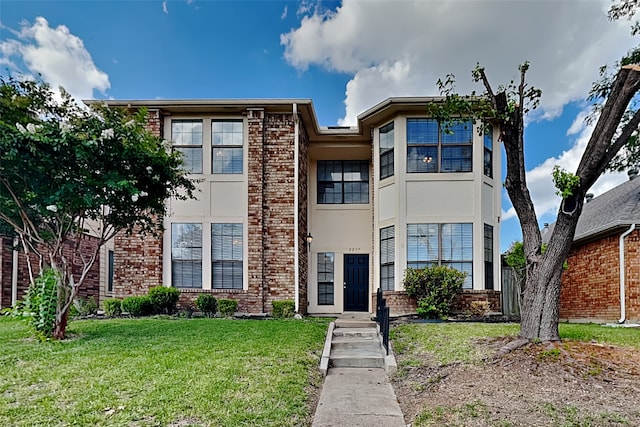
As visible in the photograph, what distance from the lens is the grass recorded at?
11.9 ft

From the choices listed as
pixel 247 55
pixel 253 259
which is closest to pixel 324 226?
pixel 253 259

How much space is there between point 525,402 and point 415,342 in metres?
3.11

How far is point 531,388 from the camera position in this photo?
14.0 ft

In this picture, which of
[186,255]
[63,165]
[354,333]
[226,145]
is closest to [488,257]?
[354,333]

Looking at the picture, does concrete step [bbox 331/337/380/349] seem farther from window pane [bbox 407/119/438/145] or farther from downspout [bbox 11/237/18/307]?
downspout [bbox 11/237/18/307]

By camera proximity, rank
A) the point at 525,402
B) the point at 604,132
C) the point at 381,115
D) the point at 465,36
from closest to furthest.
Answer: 1. the point at 525,402
2. the point at 604,132
3. the point at 465,36
4. the point at 381,115

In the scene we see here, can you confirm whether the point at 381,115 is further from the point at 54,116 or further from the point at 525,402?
the point at 525,402

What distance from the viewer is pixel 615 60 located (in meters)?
7.64

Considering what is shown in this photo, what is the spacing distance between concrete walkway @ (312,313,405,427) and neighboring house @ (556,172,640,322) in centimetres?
635

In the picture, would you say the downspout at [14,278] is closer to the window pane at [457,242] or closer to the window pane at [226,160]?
the window pane at [226,160]

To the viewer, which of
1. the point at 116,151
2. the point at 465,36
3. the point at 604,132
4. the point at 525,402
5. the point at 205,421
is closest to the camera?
the point at 205,421

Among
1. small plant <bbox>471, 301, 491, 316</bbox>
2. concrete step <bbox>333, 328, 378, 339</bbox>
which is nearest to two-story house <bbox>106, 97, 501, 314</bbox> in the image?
small plant <bbox>471, 301, 491, 316</bbox>

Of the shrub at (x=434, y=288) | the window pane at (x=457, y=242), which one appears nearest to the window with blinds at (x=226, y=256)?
the shrub at (x=434, y=288)

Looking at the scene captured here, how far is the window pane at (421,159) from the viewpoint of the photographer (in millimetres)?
10789
